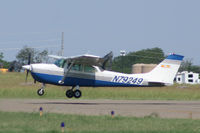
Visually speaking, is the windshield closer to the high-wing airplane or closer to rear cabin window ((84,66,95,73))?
the high-wing airplane

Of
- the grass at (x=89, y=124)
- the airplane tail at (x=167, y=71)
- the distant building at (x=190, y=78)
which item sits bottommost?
the grass at (x=89, y=124)

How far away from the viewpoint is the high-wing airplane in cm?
2723

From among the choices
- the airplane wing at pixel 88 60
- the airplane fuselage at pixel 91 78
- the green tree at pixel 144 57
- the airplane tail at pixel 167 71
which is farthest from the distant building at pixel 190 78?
the airplane wing at pixel 88 60

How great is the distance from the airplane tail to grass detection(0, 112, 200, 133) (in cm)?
1173

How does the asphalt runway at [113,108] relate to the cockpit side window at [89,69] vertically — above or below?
below

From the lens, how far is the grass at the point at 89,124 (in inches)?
512

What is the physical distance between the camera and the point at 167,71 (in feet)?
91.4

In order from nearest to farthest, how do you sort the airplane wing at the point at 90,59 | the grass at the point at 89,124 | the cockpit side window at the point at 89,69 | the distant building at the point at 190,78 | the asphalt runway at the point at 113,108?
the grass at the point at 89,124, the asphalt runway at the point at 113,108, the airplane wing at the point at 90,59, the cockpit side window at the point at 89,69, the distant building at the point at 190,78

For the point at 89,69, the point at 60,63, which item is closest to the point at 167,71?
the point at 89,69

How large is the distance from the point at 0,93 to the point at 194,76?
73.5 m

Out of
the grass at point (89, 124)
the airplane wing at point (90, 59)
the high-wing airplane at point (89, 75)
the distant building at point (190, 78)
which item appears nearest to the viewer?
the grass at point (89, 124)

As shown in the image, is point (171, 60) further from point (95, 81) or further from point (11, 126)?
point (11, 126)

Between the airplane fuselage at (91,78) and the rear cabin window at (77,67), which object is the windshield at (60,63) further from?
the rear cabin window at (77,67)

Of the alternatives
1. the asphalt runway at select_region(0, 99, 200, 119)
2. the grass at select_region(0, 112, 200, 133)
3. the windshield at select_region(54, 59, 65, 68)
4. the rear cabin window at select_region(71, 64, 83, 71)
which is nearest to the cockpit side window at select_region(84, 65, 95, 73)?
the rear cabin window at select_region(71, 64, 83, 71)
